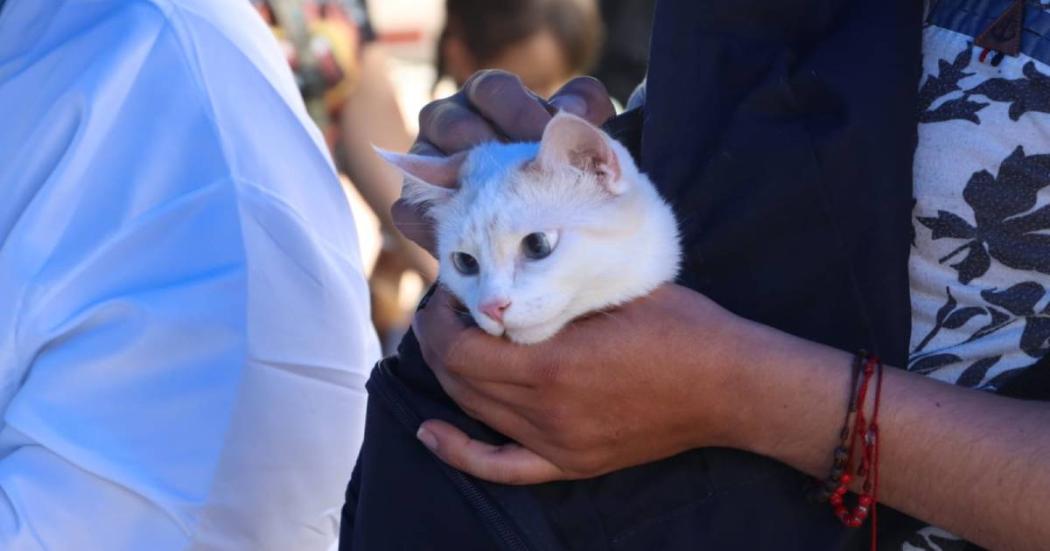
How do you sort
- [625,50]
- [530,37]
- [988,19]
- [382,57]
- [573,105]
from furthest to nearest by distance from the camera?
[625,50] < [382,57] < [530,37] < [573,105] < [988,19]

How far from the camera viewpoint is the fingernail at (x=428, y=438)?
4.51 ft

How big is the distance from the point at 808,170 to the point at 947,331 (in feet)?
0.76

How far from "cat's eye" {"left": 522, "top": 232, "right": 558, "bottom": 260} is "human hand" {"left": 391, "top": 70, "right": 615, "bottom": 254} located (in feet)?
0.63

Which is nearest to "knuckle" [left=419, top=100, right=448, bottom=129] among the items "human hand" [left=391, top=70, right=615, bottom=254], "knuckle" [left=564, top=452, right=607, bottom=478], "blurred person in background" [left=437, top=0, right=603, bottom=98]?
"human hand" [left=391, top=70, right=615, bottom=254]

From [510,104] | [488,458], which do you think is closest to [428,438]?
[488,458]

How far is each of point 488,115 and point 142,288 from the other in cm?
52

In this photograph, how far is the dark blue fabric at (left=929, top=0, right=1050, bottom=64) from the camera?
1.27 metres

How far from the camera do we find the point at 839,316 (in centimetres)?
135

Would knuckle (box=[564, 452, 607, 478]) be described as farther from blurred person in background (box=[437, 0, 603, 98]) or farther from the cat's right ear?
blurred person in background (box=[437, 0, 603, 98])

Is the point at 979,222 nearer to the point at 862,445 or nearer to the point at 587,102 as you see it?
the point at 862,445

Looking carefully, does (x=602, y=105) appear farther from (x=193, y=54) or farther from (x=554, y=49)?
(x=554, y=49)

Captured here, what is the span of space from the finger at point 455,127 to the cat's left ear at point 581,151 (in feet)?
0.75

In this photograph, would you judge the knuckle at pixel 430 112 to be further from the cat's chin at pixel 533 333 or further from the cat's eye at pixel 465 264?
the cat's chin at pixel 533 333

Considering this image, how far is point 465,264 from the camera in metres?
1.57
